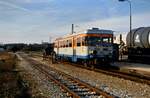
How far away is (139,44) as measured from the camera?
34688mm

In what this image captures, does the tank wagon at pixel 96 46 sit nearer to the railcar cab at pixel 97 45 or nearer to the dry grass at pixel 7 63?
the railcar cab at pixel 97 45

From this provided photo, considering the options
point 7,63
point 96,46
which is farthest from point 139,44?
point 7,63

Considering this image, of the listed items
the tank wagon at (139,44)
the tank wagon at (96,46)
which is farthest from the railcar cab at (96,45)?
the tank wagon at (139,44)

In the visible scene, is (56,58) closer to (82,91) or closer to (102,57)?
(102,57)

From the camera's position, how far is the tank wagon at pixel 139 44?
33.0 metres

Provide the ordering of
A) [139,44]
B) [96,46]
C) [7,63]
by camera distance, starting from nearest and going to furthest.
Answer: [96,46]
[139,44]
[7,63]

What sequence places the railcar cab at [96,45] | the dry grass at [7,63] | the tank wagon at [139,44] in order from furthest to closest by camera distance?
the tank wagon at [139,44]
the dry grass at [7,63]
the railcar cab at [96,45]

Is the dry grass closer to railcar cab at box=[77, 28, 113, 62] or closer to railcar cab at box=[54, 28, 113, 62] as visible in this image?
railcar cab at box=[54, 28, 113, 62]

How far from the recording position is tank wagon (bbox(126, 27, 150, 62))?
33000 mm

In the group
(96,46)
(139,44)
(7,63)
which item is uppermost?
(139,44)

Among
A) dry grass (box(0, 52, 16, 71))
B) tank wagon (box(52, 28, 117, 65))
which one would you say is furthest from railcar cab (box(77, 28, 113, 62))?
dry grass (box(0, 52, 16, 71))

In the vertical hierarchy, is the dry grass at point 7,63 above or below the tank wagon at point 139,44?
below

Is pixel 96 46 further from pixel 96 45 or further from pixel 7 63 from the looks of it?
pixel 7 63

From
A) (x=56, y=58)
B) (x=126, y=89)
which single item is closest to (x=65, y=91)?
(x=126, y=89)
